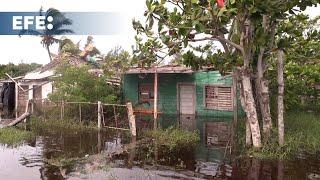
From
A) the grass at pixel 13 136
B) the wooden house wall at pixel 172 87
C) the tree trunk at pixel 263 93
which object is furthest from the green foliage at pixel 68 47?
the tree trunk at pixel 263 93

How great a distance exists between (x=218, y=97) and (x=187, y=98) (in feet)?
5.89

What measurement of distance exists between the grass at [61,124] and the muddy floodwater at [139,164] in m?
2.44

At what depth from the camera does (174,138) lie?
12.4m

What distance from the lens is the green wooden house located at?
63.4ft

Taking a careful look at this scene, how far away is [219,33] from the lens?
9992 millimetres

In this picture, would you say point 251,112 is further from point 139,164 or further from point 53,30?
point 53,30

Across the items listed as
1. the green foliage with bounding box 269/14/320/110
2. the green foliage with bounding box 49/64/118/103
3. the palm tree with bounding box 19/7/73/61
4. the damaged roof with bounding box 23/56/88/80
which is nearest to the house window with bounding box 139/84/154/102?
the damaged roof with bounding box 23/56/88/80

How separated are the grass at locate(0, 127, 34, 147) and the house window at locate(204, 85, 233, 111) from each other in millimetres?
9114

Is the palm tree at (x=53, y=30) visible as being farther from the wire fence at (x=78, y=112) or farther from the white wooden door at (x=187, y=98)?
the wire fence at (x=78, y=112)

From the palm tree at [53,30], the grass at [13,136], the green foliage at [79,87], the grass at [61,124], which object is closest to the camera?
the grass at [13,136]

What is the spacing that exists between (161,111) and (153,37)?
10848mm

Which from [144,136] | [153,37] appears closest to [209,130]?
[144,136]

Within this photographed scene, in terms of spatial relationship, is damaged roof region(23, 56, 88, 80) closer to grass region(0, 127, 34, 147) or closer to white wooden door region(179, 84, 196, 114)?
white wooden door region(179, 84, 196, 114)

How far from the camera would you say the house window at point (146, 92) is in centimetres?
2194
